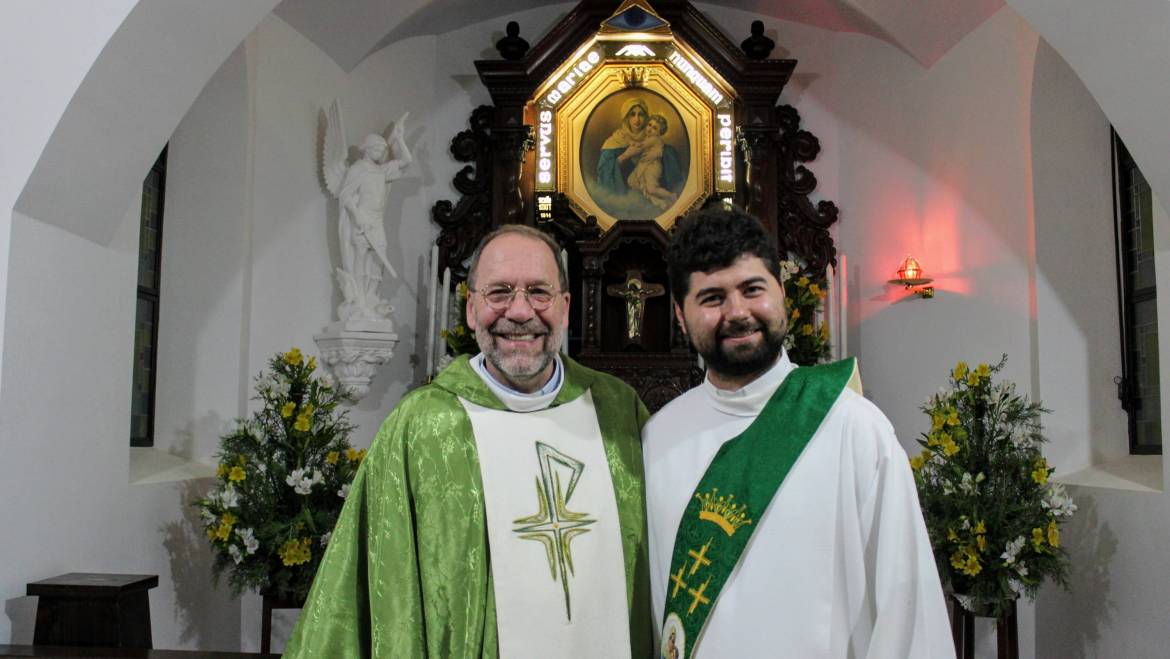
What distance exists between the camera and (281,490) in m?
4.58

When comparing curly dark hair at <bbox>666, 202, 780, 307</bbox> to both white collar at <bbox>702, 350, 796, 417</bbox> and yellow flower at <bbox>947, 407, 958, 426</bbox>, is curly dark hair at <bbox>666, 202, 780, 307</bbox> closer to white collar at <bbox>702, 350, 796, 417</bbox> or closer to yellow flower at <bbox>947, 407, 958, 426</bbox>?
white collar at <bbox>702, 350, 796, 417</bbox>

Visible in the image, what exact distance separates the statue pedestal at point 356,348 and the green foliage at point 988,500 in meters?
3.14

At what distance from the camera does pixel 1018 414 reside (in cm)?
462

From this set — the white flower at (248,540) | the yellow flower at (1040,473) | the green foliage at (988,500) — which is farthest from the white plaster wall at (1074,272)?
the white flower at (248,540)

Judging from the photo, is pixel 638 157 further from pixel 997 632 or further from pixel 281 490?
pixel 997 632

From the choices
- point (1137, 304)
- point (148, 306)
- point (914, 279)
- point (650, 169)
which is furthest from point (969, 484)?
point (148, 306)

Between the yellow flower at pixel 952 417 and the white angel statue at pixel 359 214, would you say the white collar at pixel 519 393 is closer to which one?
the yellow flower at pixel 952 417

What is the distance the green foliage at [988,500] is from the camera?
432cm

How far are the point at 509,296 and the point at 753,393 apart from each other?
2.03 feet

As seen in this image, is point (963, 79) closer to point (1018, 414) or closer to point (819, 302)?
point (819, 302)

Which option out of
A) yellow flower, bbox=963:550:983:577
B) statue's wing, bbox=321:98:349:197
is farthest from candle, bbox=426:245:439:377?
yellow flower, bbox=963:550:983:577

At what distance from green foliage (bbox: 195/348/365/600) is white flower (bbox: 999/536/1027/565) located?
2726 mm

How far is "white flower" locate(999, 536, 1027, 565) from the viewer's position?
4.27 m

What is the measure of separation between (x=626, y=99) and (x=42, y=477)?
4667mm
